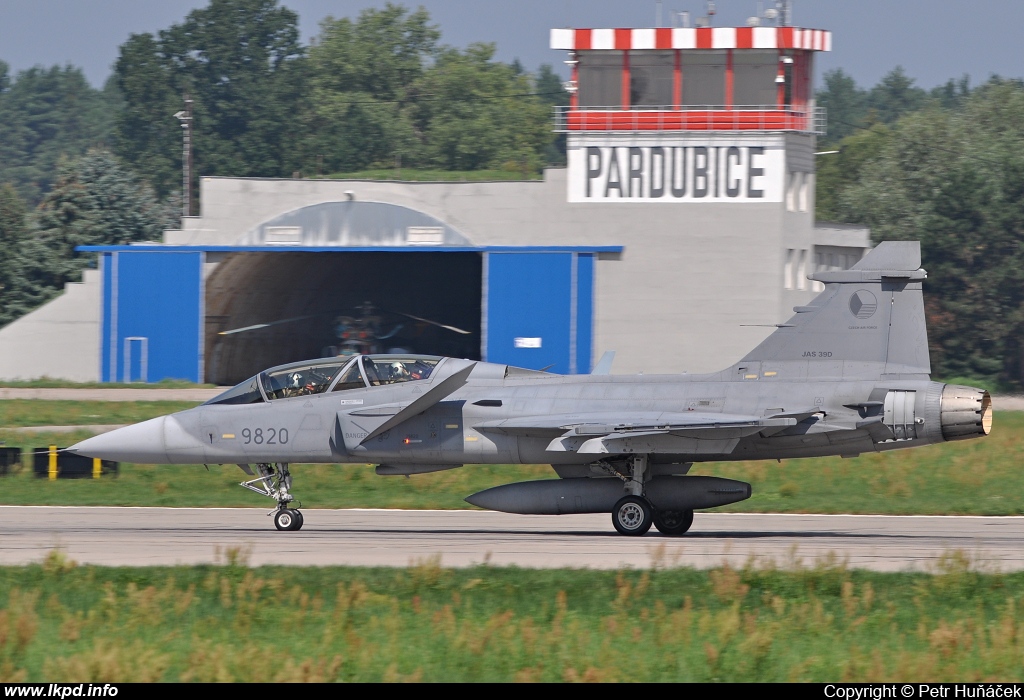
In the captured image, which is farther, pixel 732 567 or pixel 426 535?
pixel 426 535

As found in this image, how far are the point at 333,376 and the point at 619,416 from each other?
13.3 feet

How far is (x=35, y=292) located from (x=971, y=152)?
1851 inches

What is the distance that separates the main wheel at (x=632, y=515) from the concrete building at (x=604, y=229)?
2657cm

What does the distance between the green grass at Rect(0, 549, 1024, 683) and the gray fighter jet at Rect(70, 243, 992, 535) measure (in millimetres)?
3804

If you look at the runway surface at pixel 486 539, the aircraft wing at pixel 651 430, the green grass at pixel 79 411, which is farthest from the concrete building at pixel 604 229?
the aircraft wing at pixel 651 430

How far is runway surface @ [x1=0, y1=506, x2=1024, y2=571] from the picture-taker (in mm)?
15367

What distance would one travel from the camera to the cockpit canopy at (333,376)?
18.7 meters

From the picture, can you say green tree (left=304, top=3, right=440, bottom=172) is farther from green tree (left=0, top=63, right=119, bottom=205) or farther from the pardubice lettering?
the pardubice lettering

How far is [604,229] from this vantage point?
45.2 metres

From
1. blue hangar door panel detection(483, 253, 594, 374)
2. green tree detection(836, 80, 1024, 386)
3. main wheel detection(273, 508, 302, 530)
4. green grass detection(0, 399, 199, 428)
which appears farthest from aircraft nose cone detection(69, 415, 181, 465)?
green tree detection(836, 80, 1024, 386)

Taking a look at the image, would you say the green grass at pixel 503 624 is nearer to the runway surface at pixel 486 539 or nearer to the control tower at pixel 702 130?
the runway surface at pixel 486 539

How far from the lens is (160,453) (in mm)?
18719
